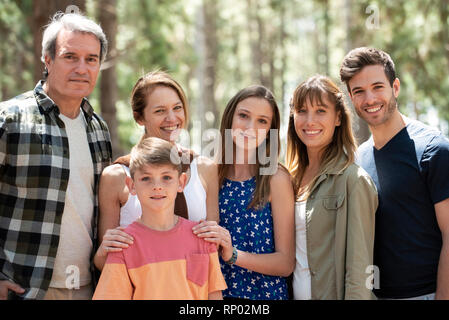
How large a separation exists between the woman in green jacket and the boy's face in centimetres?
98

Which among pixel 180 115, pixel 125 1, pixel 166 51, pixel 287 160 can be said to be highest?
pixel 125 1

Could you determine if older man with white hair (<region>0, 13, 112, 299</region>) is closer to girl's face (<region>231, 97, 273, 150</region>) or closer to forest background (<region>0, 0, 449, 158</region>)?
girl's face (<region>231, 97, 273, 150</region>)

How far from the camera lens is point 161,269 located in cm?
273

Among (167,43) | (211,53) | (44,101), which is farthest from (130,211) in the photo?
(211,53)

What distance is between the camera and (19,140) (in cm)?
297

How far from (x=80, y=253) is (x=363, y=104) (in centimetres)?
223

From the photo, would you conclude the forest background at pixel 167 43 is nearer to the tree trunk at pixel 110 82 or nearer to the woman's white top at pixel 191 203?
the tree trunk at pixel 110 82

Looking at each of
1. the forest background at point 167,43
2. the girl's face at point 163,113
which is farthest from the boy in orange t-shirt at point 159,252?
the forest background at point 167,43

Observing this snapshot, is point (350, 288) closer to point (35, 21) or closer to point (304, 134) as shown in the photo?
point (304, 134)

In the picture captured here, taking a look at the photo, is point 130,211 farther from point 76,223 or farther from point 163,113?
point 163,113

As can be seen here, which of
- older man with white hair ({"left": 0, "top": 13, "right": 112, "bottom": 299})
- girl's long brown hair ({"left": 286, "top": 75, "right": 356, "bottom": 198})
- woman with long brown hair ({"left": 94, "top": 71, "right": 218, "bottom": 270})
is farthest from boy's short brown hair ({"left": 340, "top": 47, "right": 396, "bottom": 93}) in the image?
older man with white hair ({"left": 0, "top": 13, "right": 112, "bottom": 299})

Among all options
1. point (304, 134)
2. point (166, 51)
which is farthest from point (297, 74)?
point (304, 134)

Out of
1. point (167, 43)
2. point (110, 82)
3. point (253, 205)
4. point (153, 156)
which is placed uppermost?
point (167, 43)

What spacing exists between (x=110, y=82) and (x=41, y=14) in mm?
4013
